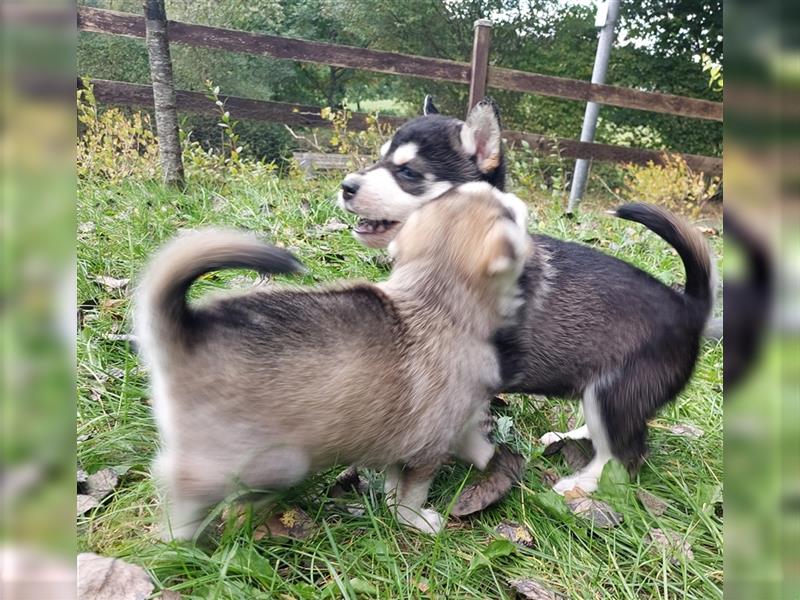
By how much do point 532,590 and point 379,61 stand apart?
6.35 m

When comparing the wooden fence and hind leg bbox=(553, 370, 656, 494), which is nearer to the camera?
hind leg bbox=(553, 370, 656, 494)

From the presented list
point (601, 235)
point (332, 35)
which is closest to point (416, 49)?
point (332, 35)

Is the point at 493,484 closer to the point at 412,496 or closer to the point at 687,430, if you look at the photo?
the point at 412,496

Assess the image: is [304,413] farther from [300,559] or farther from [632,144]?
[632,144]

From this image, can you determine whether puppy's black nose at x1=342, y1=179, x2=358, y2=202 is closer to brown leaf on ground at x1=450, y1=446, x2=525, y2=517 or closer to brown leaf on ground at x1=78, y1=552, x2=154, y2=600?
brown leaf on ground at x1=450, y1=446, x2=525, y2=517

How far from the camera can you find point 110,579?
1.39 meters

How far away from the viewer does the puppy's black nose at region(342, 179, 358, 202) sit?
283cm

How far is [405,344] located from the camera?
1797 millimetres

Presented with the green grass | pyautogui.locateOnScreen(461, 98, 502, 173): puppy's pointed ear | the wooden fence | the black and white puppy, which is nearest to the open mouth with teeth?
pyautogui.locateOnScreen(461, 98, 502, 173): puppy's pointed ear

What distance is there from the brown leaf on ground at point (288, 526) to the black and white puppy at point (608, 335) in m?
0.81

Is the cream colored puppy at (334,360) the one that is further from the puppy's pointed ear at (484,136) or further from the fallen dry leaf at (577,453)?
the puppy's pointed ear at (484,136)

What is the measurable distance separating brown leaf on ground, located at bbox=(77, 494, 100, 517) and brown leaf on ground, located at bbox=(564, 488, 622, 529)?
1.46 meters

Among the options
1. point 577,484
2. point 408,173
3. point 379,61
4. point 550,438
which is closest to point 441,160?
point 408,173

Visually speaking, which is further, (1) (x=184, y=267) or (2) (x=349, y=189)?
(2) (x=349, y=189)
